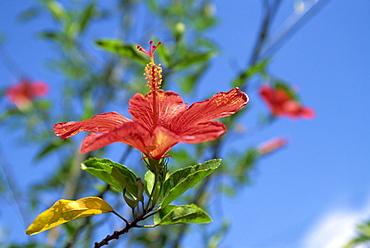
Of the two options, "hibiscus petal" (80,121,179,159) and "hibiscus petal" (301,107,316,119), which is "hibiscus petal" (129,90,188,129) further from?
"hibiscus petal" (301,107,316,119)

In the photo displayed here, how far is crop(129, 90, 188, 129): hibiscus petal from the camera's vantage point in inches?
27.6

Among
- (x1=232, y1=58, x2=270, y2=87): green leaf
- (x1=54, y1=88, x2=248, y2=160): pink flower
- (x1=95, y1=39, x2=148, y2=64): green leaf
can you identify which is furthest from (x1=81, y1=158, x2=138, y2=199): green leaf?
(x1=232, y1=58, x2=270, y2=87): green leaf

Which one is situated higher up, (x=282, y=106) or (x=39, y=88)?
(x=39, y=88)

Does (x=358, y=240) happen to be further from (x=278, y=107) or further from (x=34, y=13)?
(x=34, y=13)

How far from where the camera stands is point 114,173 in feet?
1.96

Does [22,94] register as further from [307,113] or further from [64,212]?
[64,212]

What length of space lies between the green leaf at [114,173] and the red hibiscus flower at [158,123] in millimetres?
45

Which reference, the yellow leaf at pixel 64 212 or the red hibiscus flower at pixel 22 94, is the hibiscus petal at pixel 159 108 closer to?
the yellow leaf at pixel 64 212

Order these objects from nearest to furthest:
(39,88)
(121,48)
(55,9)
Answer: (121,48)
(55,9)
(39,88)

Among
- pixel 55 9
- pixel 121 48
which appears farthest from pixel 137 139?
pixel 55 9

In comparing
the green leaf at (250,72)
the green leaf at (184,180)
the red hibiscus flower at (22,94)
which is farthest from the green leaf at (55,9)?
the green leaf at (184,180)

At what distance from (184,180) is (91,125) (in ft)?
0.68

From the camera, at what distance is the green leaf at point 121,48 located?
1.04 m

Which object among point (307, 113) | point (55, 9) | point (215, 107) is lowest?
point (215, 107)
